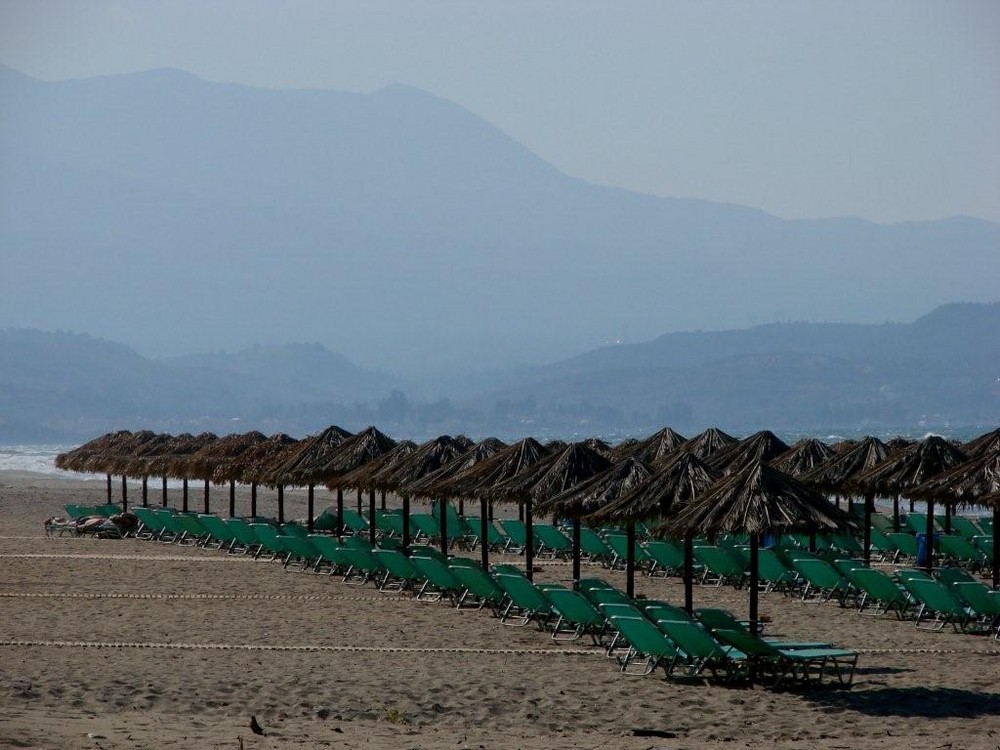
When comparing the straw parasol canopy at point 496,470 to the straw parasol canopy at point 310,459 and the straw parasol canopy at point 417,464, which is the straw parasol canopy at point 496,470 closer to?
the straw parasol canopy at point 417,464

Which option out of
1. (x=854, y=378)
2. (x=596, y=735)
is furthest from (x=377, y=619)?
(x=854, y=378)

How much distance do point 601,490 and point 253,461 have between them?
406 inches

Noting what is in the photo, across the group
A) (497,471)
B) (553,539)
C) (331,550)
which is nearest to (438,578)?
(497,471)

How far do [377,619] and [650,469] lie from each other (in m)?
2.64

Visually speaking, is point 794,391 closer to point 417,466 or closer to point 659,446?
point 659,446

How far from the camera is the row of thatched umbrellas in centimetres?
973

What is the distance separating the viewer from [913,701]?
29.3 ft

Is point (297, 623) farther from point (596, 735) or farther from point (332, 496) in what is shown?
point (332, 496)

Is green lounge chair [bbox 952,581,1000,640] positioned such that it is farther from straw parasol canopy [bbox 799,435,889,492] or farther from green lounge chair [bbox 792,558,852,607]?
straw parasol canopy [bbox 799,435,889,492]

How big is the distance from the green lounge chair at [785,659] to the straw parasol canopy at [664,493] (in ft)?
4.83

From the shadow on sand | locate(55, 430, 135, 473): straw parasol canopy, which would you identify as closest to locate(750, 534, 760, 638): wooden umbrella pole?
the shadow on sand

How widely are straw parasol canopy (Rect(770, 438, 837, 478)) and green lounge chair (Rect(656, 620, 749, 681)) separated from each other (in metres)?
7.12

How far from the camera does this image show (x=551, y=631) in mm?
11820

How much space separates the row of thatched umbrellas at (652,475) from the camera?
973 centimetres
